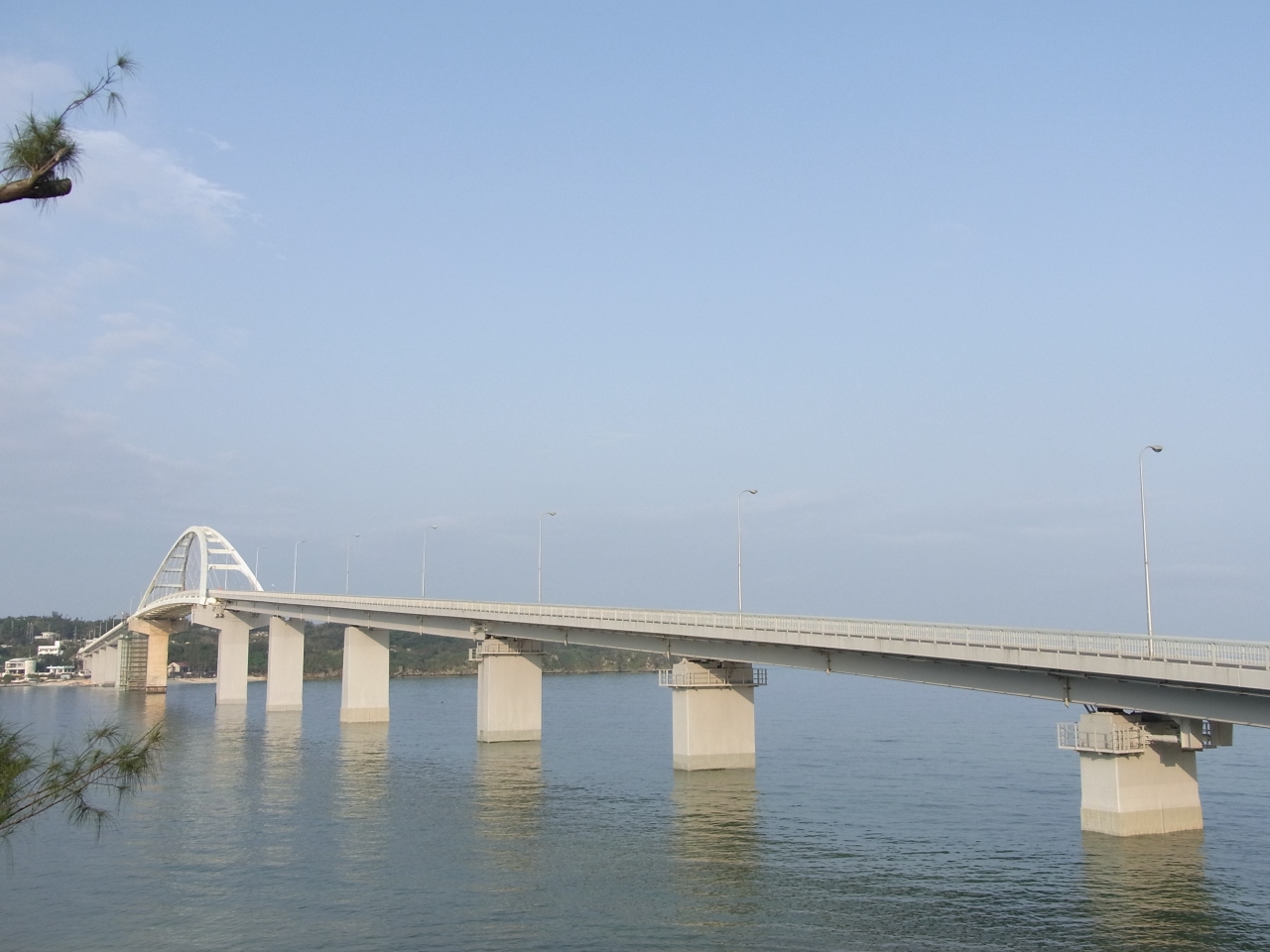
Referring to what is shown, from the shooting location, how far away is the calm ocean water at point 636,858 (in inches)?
1200

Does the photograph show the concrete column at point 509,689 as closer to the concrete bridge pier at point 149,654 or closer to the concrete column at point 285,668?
the concrete column at point 285,668

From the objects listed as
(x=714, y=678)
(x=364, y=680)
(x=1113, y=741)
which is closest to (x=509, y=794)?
(x=714, y=678)

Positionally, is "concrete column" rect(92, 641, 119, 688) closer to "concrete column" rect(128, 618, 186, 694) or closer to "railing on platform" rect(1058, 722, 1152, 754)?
"concrete column" rect(128, 618, 186, 694)

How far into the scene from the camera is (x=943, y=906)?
107ft

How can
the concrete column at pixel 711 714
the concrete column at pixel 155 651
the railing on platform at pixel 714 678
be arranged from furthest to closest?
1. the concrete column at pixel 155 651
2. the concrete column at pixel 711 714
3. the railing on platform at pixel 714 678

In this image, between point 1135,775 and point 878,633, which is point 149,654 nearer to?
point 878,633

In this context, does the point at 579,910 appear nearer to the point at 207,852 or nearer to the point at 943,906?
the point at 943,906

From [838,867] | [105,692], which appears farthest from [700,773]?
[105,692]

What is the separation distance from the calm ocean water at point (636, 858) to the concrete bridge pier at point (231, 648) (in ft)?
166

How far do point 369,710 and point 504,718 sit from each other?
22.3 meters

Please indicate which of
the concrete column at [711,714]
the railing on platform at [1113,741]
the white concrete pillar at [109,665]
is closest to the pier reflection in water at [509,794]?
the concrete column at [711,714]

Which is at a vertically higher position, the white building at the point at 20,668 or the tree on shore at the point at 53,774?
the tree on shore at the point at 53,774

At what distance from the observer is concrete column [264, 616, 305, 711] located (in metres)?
110

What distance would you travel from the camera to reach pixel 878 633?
45.8 m
